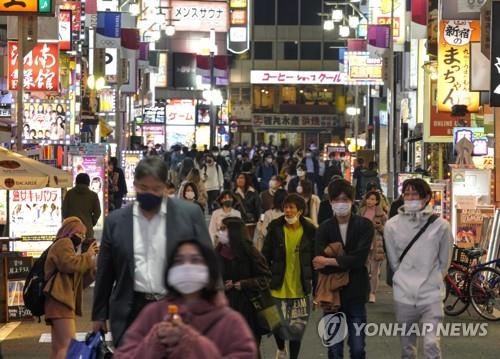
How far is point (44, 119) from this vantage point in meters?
23.5

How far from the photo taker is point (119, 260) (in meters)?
7.05

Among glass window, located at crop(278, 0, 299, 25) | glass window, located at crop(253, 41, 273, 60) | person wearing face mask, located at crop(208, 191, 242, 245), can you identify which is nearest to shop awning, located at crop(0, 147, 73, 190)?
person wearing face mask, located at crop(208, 191, 242, 245)

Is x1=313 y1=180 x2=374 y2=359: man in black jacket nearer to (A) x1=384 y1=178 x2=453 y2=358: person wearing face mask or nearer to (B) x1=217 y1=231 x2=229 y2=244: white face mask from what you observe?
(A) x1=384 y1=178 x2=453 y2=358: person wearing face mask

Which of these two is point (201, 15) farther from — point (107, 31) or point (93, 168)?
point (93, 168)

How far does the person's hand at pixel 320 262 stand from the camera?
1023 centimetres

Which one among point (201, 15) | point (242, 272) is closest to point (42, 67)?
point (242, 272)

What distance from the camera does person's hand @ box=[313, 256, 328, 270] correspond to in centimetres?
1023

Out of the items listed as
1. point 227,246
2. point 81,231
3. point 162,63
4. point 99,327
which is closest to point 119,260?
point 99,327

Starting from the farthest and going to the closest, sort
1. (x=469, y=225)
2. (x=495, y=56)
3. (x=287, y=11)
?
(x=287, y=11) < (x=469, y=225) < (x=495, y=56)

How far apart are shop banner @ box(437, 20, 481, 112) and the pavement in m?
9.63

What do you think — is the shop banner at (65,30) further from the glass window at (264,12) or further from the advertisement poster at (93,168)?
the glass window at (264,12)

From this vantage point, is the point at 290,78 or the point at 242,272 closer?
the point at 242,272

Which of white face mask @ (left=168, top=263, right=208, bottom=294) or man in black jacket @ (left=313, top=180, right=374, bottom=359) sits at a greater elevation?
white face mask @ (left=168, top=263, right=208, bottom=294)

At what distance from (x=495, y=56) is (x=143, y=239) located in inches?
346
